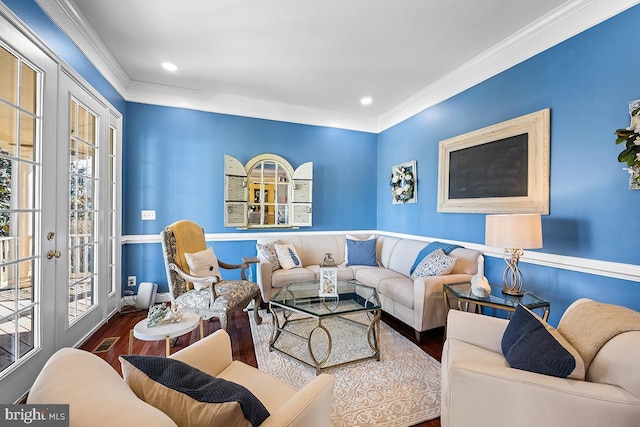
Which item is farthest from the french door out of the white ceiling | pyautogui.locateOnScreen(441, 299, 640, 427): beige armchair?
pyautogui.locateOnScreen(441, 299, 640, 427): beige armchair

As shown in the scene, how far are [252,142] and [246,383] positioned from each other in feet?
11.1

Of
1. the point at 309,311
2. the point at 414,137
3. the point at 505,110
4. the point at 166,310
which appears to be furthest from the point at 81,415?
the point at 414,137

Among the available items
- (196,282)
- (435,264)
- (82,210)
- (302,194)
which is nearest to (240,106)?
(302,194)

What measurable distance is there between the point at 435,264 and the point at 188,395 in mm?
2609

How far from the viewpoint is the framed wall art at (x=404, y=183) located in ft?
12.7

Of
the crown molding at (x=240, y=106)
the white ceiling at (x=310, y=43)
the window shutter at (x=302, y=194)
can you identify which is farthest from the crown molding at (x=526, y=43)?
the window shutter at (x=302, y=194)

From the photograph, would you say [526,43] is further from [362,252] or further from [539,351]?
[362,252]

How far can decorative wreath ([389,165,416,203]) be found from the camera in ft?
12.8

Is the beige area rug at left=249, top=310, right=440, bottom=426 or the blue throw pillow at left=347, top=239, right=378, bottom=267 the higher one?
the blue throw pillow at left=347, top=239, right=378, bottom=267

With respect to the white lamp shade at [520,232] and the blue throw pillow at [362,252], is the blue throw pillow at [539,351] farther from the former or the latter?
the blue throw pillow at [362,252]

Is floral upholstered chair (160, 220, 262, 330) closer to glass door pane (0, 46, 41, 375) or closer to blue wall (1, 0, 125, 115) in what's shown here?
glass door pane (0, 46, 41, 375)

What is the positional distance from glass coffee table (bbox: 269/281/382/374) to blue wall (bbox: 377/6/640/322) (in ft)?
4.67

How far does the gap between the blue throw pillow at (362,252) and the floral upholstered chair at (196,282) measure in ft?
5.04

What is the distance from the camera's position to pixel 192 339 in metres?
2.67
